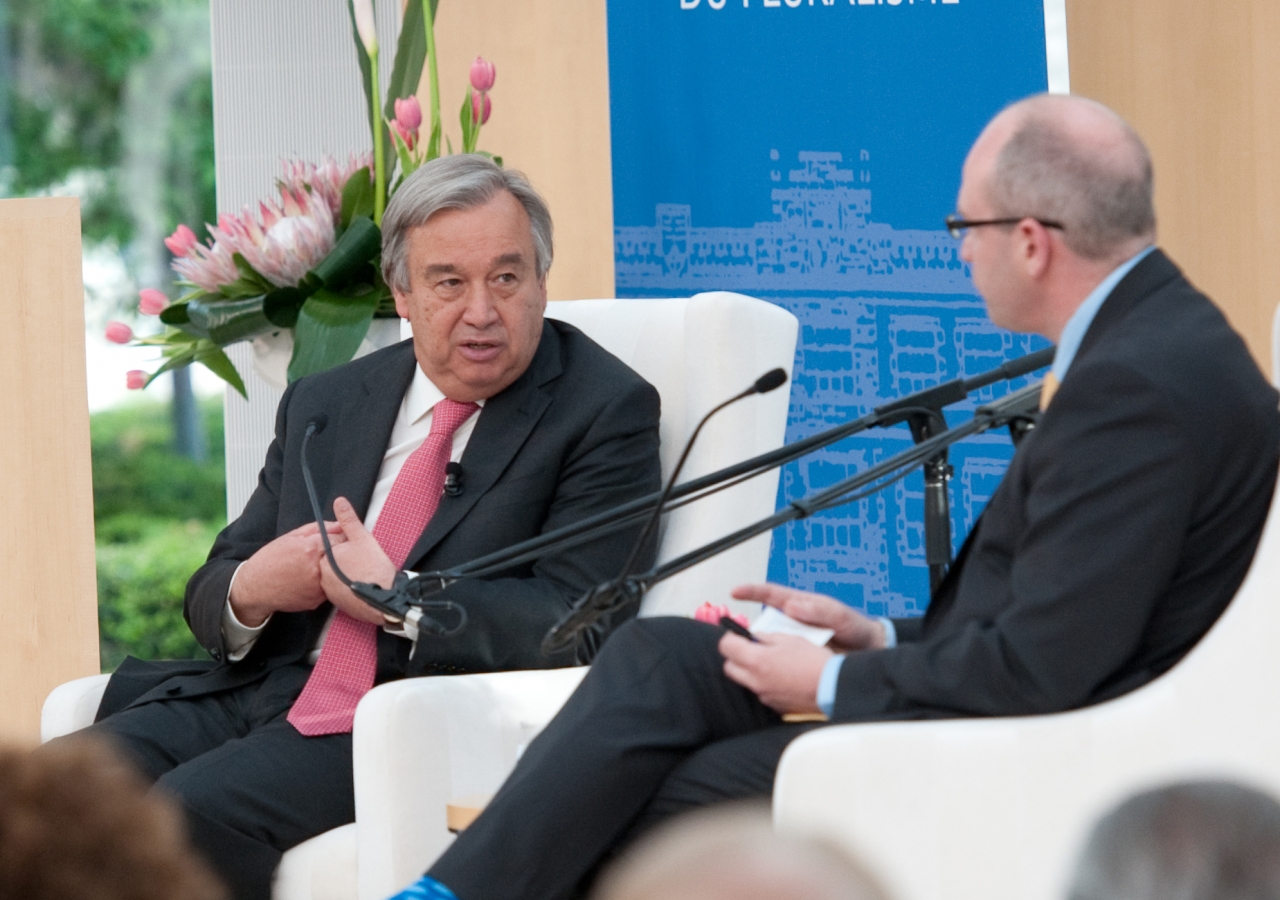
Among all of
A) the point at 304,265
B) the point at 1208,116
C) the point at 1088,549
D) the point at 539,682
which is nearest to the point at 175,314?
the point at 304,265

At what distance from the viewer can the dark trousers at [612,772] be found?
71.4 inches

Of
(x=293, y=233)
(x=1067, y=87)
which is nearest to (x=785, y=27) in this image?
(x=1067, y=87)

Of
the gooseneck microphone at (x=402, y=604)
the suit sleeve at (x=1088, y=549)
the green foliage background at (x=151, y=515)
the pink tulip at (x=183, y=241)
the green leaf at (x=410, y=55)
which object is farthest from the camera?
the green foliage background at (x=151, y=515)

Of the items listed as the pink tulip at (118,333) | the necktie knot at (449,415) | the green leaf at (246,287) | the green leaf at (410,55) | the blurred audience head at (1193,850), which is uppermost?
the green leaf at (410,55)

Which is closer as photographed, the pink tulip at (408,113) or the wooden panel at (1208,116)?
the pink tulip at (408,113)

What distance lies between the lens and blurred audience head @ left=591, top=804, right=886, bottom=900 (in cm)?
62

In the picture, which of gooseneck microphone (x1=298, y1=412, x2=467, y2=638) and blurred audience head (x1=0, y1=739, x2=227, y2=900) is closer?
blurred audience head (x1=0, y1=739, x2=227, y2=900)

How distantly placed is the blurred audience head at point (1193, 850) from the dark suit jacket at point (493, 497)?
1789mm

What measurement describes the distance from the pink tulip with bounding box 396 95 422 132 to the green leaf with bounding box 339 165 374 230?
0.14 m

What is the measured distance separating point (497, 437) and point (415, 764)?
0.69 metres

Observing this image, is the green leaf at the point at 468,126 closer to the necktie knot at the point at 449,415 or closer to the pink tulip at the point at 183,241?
the pink tulip at the point at 183,241

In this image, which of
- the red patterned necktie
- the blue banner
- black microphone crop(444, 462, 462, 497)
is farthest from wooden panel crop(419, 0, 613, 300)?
black microphone crop(444, 462, 462, 497)

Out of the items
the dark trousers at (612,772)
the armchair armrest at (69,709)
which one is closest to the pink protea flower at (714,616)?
the dark trousers at (612,772)

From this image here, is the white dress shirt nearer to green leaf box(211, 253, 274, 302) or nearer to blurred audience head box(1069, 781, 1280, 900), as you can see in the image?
green leaf box(211, 253, 274, 302)
